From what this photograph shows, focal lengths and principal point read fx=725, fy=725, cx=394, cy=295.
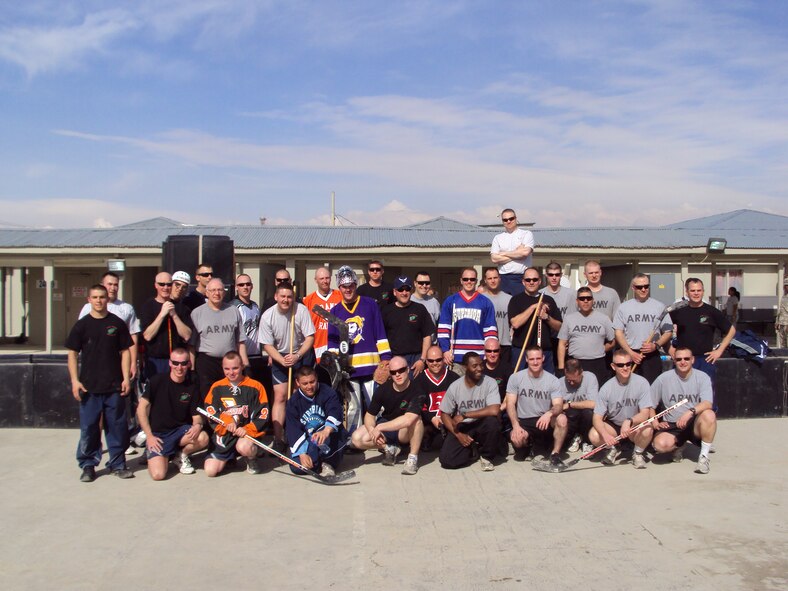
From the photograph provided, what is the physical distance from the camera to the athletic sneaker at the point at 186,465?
646cm

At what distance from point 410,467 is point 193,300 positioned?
111 inches

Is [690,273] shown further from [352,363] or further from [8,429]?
[8,429]

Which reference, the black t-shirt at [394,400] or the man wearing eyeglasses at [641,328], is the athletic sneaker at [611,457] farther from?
the black t-shirt at [394,400]

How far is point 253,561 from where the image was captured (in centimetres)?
436

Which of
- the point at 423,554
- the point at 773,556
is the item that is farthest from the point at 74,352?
the point at 773,556

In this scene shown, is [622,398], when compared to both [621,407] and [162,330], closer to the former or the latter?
[621,407]

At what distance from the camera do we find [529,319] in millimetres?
7426

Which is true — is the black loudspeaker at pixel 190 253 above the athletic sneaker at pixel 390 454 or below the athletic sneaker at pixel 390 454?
above

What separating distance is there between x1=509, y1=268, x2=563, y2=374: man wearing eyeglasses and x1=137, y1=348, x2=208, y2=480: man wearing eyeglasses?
10.6ft

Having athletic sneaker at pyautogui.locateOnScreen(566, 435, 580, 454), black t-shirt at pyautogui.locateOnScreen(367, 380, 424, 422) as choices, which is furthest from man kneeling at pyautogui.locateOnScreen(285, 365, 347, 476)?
athletic sneaker at pyautogui.locateOnScreen(566, 435, 580, 454)

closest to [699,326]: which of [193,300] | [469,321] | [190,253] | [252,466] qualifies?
[469,321]

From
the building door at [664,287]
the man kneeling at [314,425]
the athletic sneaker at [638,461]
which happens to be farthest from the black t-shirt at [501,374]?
the building door at [664,287]

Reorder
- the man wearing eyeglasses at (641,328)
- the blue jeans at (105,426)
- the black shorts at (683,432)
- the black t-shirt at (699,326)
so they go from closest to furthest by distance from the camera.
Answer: the blue jeans at (105,426) < the black shorts at (683,432) < the man wearing eyeglasses at (641,328) < the black t-shirt at (699,326)

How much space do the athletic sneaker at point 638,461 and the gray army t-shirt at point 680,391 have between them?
17.0 inches
